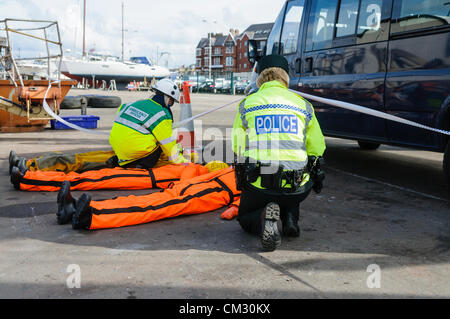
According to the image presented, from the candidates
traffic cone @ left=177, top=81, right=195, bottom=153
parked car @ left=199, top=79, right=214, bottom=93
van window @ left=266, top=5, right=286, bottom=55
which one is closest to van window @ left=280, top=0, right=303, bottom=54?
van window @ left=266, top=5, right=286, bottom=55

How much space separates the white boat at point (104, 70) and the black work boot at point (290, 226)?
164 feet

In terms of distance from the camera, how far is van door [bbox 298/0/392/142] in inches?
191

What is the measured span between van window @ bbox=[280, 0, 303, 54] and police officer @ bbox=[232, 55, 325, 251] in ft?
11.1

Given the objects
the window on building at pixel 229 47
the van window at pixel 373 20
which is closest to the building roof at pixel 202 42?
the window on building at pixel 229 47

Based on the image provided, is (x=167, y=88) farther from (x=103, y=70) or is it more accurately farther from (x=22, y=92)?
(x=103, y=70)

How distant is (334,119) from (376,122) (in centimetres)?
80

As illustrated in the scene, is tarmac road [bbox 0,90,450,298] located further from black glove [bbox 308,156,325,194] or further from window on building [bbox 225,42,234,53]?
window on building [bbox 225,42,234,53]

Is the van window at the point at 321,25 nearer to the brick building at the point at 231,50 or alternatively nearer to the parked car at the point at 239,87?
the parked car at the point at 239,87

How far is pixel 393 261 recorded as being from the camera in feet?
9.80

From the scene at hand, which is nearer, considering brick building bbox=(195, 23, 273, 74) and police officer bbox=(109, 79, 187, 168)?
police officer bbox=(109, 79, 187, 168)

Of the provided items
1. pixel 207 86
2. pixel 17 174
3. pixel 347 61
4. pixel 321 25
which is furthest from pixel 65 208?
pixel 207 86

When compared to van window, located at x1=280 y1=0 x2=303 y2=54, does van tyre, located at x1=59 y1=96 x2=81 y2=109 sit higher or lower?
lower

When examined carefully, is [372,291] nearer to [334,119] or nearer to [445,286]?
[445,286]
